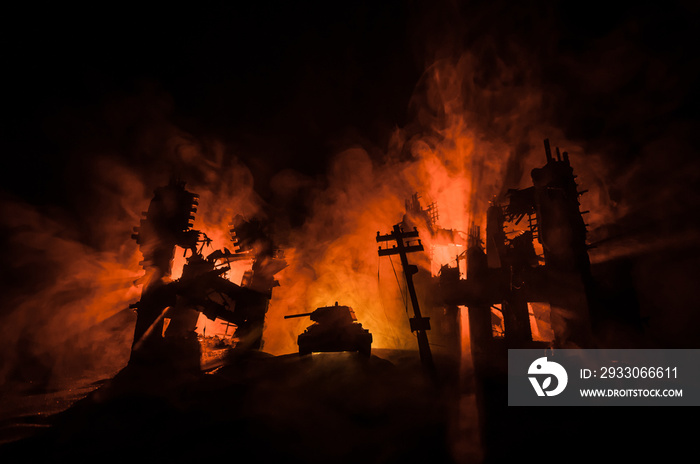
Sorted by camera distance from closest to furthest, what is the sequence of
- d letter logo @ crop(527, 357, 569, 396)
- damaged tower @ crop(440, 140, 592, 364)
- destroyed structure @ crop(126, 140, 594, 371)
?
d letter logo @ crop(527, 357, 569, 396), damaged tower @ crop(440, 140, 592, 364), destroyed structure @ crop(126, 140, 594, 371)

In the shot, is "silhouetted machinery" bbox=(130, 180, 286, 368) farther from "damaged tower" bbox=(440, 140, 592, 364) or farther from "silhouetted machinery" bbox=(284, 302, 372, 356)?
"damaged tower" bbox=(440, 140, 592, 364)

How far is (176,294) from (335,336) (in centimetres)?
913

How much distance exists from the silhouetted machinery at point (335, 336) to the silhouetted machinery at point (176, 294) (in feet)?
18.9

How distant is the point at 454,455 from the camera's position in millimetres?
7109

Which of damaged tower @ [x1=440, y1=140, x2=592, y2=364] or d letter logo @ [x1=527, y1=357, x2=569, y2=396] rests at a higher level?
damaged tower @ [x1=440, y1=140, x2=592, y2=364]

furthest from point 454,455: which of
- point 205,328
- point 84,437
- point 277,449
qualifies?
point 205,328

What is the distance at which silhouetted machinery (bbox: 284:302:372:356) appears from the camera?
14.4m

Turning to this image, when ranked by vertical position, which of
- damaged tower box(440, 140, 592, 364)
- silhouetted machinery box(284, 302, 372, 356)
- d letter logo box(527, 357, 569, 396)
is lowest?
d letter logo box(527, 357, 569, 396)

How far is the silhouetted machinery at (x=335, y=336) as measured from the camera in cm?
1444

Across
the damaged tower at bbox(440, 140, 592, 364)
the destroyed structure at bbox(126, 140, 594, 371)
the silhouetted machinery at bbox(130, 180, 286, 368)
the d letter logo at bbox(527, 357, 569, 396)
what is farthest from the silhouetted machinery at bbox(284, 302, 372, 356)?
the d letter logo at bbox(527, 357, 569, 396)

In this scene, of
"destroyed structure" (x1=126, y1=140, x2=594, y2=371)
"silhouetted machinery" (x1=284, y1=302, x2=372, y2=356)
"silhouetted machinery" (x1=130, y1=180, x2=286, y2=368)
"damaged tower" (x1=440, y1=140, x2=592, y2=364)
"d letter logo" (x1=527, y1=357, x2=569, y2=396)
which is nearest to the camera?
"d letter logo" (x1=527, y1=357, x2=569, y2=396)

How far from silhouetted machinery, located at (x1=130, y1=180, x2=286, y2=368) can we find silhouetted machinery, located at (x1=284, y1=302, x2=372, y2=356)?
227 inches

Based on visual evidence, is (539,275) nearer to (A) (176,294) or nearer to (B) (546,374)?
(B) (546,374)

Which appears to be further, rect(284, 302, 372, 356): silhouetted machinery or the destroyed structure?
rect(284, 302, 372, 356): silhouetted machinery
